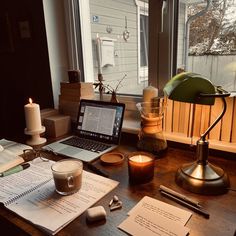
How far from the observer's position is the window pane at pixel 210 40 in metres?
1.11

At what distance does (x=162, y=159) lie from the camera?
3.28 ft

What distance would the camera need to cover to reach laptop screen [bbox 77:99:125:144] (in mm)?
1146

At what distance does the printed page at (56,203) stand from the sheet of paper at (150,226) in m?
0.14

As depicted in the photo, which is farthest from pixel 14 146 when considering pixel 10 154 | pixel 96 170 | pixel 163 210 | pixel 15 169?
pixel 163 210

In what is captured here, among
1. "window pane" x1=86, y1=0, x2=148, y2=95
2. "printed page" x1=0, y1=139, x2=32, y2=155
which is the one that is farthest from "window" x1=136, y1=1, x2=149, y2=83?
"printed page" x1=0, y1=139, x2=32, y2=155

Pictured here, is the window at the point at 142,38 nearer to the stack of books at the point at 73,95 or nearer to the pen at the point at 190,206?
the stack of books at the point at 73,95

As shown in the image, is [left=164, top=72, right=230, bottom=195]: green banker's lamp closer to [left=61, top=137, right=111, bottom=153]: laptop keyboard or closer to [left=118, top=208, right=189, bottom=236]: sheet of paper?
[left=118, top=208, right=189, bottom=236]: sheet of paper

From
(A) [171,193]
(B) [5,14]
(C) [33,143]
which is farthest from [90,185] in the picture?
(B) [5,14]

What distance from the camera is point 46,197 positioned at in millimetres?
755

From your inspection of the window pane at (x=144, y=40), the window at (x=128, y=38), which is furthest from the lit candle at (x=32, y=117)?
the window pane at (x=144, y=40)

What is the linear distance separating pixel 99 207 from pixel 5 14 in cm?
166

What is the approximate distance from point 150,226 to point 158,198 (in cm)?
14

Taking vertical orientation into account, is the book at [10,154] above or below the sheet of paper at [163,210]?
above

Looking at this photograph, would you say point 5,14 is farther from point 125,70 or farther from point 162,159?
point 162,159
